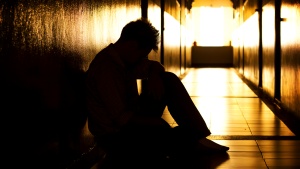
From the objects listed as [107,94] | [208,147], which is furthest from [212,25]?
[107,94]

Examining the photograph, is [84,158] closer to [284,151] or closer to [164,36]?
[284,151]

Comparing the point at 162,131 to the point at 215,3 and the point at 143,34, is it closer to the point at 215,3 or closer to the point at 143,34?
the point at 143,34

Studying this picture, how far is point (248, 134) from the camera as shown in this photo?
4605 millimetres

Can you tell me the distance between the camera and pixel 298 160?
3486 mm

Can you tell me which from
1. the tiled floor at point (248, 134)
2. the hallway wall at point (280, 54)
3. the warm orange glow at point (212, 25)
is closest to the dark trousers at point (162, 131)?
the tiled floor at point (248, 134)

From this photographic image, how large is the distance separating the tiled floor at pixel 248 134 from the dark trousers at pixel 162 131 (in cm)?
29

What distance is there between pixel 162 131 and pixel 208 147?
0.73m

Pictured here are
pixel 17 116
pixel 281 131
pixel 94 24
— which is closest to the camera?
pixel 17 116

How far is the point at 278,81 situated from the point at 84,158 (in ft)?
13.9

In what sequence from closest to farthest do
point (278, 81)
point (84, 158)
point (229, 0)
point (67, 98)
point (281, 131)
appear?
1. point (67, 98)
2. point (84, 158)
3. point (281, 131)
4. point (278, 81)
5. point (229, 0)

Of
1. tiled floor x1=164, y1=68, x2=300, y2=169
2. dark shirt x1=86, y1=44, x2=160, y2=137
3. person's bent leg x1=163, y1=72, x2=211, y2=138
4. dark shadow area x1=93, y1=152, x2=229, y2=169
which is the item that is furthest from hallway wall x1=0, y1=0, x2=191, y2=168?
tiled floor x1=164, y1=68, x2=300, y2=169

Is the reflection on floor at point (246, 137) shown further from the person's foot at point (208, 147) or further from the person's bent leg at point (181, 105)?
the person's bent leg at point (181, 105)

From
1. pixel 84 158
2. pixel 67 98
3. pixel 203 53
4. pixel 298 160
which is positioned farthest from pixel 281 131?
pixel 203 53

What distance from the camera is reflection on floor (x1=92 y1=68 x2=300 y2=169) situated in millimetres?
3410
